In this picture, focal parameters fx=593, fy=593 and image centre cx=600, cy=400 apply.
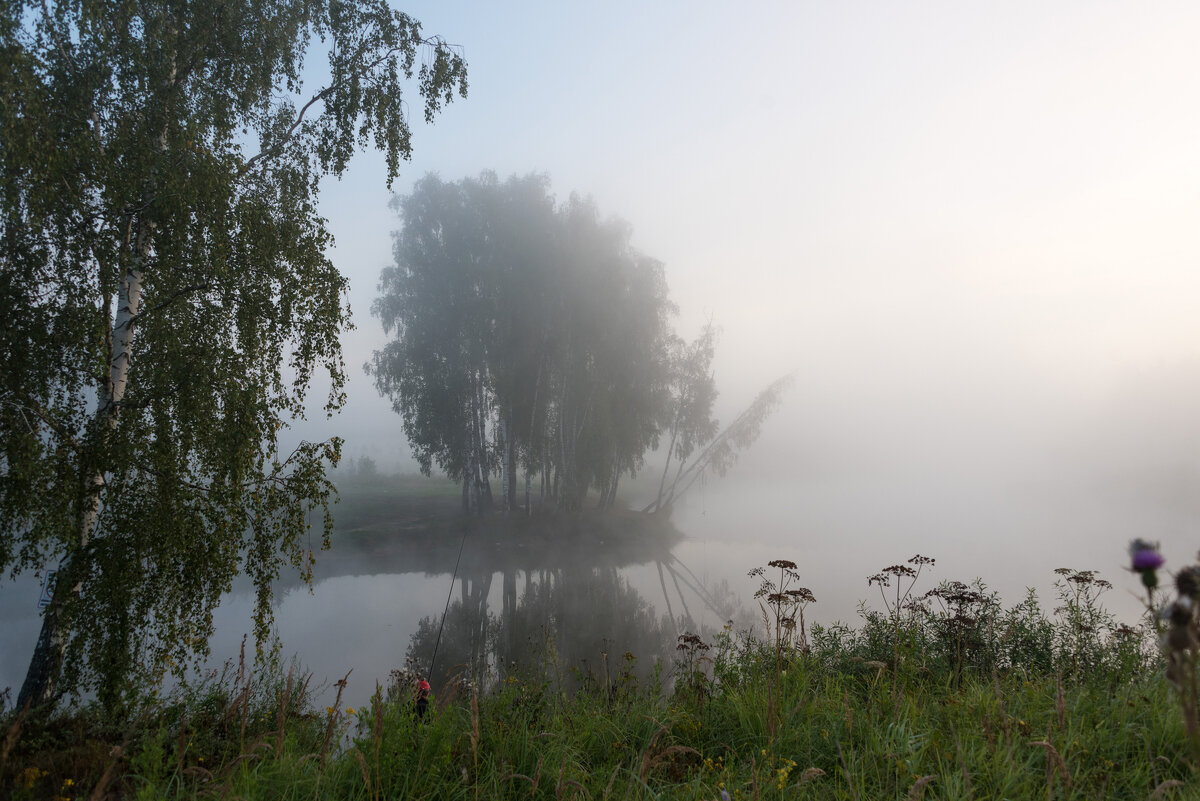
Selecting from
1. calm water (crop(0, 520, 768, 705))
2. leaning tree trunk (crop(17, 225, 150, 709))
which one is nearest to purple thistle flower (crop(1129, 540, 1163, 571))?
calm water (crop(0, 520, 768, 705))

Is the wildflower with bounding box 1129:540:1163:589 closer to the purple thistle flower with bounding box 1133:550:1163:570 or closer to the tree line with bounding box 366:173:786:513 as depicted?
the purple thistle flower with bounding box 1133:550:1163:570

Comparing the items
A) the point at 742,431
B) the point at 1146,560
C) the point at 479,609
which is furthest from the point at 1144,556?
the point at 742,431

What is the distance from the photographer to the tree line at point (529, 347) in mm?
23219

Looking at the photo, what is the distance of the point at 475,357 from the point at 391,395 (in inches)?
150

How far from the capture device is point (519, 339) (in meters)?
23.6

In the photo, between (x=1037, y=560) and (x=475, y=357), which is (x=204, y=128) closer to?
(x=475, y=357)

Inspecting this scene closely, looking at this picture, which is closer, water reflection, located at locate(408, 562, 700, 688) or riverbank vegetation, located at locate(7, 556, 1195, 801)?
riverbank vegetation, located at locate(7, 556, 1195, 801)

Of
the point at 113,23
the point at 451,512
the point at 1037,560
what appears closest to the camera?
the point at 113,23

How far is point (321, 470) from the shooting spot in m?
6.26

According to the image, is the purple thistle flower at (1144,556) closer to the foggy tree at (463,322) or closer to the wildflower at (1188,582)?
the wildflower at (1188,582)

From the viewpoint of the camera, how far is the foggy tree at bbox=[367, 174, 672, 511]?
76.1 feet

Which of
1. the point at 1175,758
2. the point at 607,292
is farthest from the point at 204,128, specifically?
the point at 607,292

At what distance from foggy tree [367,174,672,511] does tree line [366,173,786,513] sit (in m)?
0.06

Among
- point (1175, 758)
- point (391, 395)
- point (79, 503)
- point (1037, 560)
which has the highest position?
point (391, 395)
